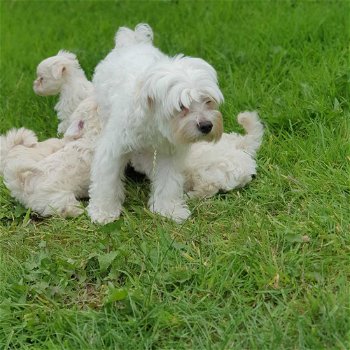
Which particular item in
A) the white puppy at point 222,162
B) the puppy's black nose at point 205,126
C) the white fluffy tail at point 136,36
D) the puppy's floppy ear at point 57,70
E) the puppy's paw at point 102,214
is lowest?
the puppy's paw at point 102,214

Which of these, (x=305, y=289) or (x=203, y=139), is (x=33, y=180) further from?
(x=305, y=289)

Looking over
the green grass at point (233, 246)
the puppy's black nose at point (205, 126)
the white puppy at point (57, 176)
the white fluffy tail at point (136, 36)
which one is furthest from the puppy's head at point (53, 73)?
the puppy's black nose at point (205, 126)

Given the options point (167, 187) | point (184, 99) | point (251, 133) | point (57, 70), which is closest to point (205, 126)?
point (184, 99)

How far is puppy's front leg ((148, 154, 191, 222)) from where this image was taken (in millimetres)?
3684

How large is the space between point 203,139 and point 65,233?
37.4 inches

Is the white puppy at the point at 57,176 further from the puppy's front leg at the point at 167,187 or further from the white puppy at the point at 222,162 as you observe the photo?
the puppy's front leg at the point at 167,187

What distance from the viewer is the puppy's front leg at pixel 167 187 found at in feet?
12.1

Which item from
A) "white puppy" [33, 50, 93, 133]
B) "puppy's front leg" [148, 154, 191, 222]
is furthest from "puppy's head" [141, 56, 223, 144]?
"white puppy" [33, 50, 93, 133]

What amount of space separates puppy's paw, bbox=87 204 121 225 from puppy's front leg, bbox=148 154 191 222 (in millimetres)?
215

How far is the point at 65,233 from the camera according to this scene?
3.58 m

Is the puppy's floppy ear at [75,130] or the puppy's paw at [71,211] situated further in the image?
the puppy's floppy ear at [75,130]

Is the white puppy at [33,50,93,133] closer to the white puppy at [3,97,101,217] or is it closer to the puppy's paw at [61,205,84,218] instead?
the white puppy at [3,97,101,217]

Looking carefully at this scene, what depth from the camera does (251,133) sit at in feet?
13.5

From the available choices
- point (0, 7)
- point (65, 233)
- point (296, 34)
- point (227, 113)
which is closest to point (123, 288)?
point (65, 233)
